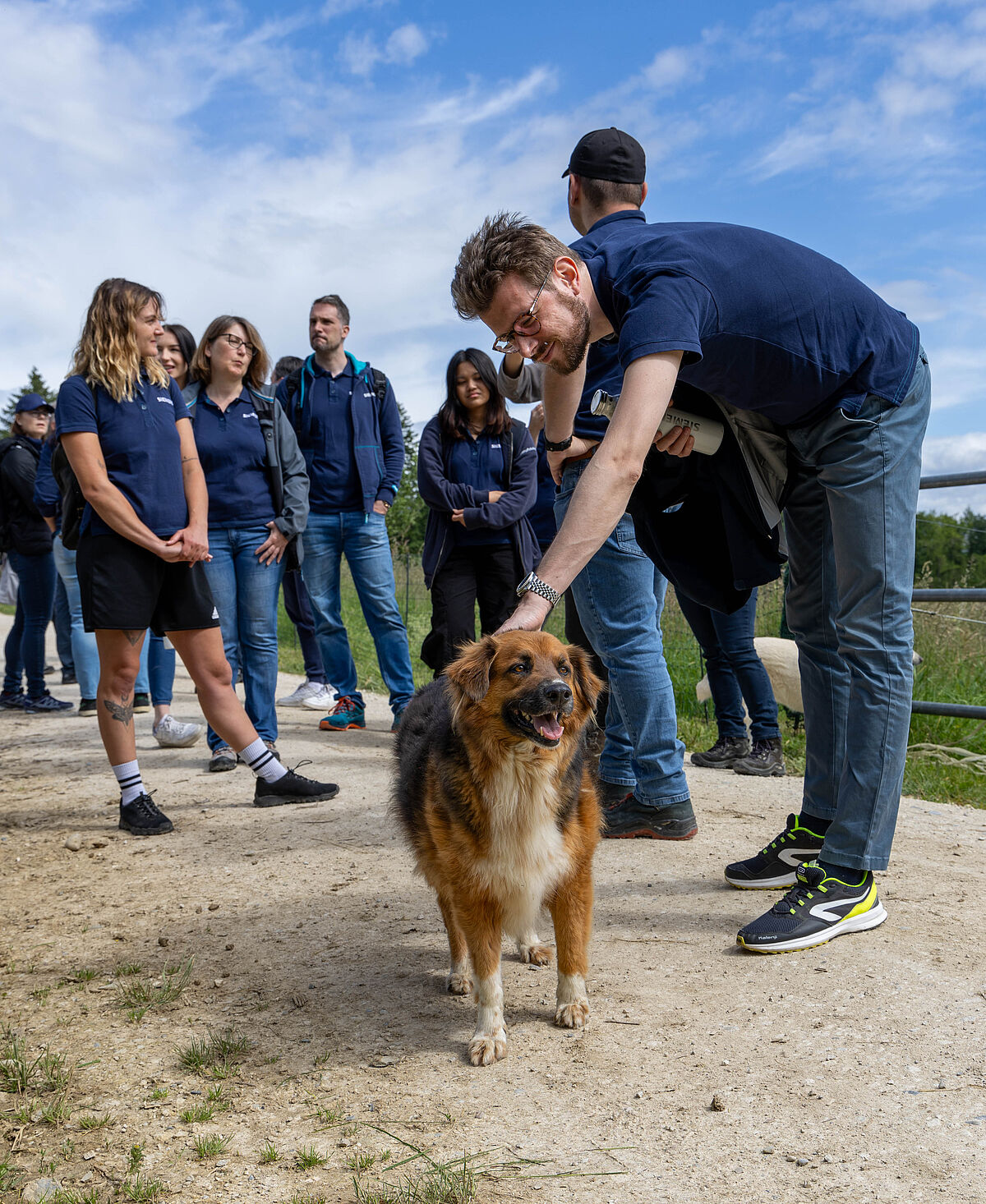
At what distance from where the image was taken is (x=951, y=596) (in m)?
6.02

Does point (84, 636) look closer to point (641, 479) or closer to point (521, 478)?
point (521, 478)

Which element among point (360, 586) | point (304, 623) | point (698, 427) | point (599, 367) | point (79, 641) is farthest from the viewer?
point (304, 623)

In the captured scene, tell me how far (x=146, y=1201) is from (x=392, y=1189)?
1.79 feet

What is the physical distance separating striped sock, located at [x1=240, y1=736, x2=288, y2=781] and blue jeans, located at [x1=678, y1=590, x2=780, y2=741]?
253 centimetres

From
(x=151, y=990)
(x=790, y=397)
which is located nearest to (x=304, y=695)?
(x=151, y=990)

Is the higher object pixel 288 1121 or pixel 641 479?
pixel 641 479

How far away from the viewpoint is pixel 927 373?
321cm

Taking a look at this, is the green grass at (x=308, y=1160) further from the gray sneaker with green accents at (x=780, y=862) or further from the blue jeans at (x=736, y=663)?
the blue jeans at (x=736, y=663)

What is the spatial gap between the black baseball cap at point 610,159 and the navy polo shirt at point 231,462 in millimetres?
3012

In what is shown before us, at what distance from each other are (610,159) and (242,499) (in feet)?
10.6

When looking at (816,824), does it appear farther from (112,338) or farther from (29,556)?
(29,556)

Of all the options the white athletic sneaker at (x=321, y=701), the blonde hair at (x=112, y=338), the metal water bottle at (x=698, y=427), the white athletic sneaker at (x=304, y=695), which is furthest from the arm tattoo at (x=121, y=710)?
the white athletic sneaker at (x=304, y=695)

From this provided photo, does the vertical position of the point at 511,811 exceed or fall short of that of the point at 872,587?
it falls short

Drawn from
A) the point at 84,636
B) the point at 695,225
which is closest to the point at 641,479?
the point at 695,225
